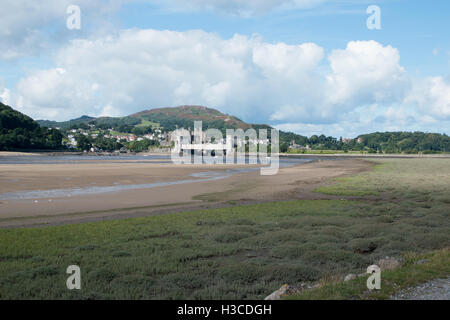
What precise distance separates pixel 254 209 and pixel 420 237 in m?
9.76

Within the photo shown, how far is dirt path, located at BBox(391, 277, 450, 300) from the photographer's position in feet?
24.5

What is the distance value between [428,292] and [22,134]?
17409 centimetres

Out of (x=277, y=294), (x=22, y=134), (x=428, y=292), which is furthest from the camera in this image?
(x=22, y=134)

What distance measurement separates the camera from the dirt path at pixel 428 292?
7465 mm

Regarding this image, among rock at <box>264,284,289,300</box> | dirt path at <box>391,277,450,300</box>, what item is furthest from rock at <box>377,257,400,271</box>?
rock at <box>264,284,289,300</box>

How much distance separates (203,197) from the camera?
2944cm

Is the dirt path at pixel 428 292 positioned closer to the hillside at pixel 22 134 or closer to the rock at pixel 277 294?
the rock at pixel 277 294

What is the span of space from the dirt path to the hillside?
16044 centimetres

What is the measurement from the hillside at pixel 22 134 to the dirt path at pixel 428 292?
160m

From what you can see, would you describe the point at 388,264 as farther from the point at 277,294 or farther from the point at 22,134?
the point at 22,134

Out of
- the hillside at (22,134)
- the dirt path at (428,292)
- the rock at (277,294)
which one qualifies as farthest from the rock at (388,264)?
the hillside at (22,134)

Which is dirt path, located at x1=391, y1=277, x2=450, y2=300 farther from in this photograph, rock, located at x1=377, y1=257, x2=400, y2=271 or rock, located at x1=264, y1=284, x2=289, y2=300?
rock, located at x1=264, y1=284, x2=289, y2=300

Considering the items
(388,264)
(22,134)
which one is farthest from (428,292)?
(22,134)

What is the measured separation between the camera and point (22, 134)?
15750 cm
